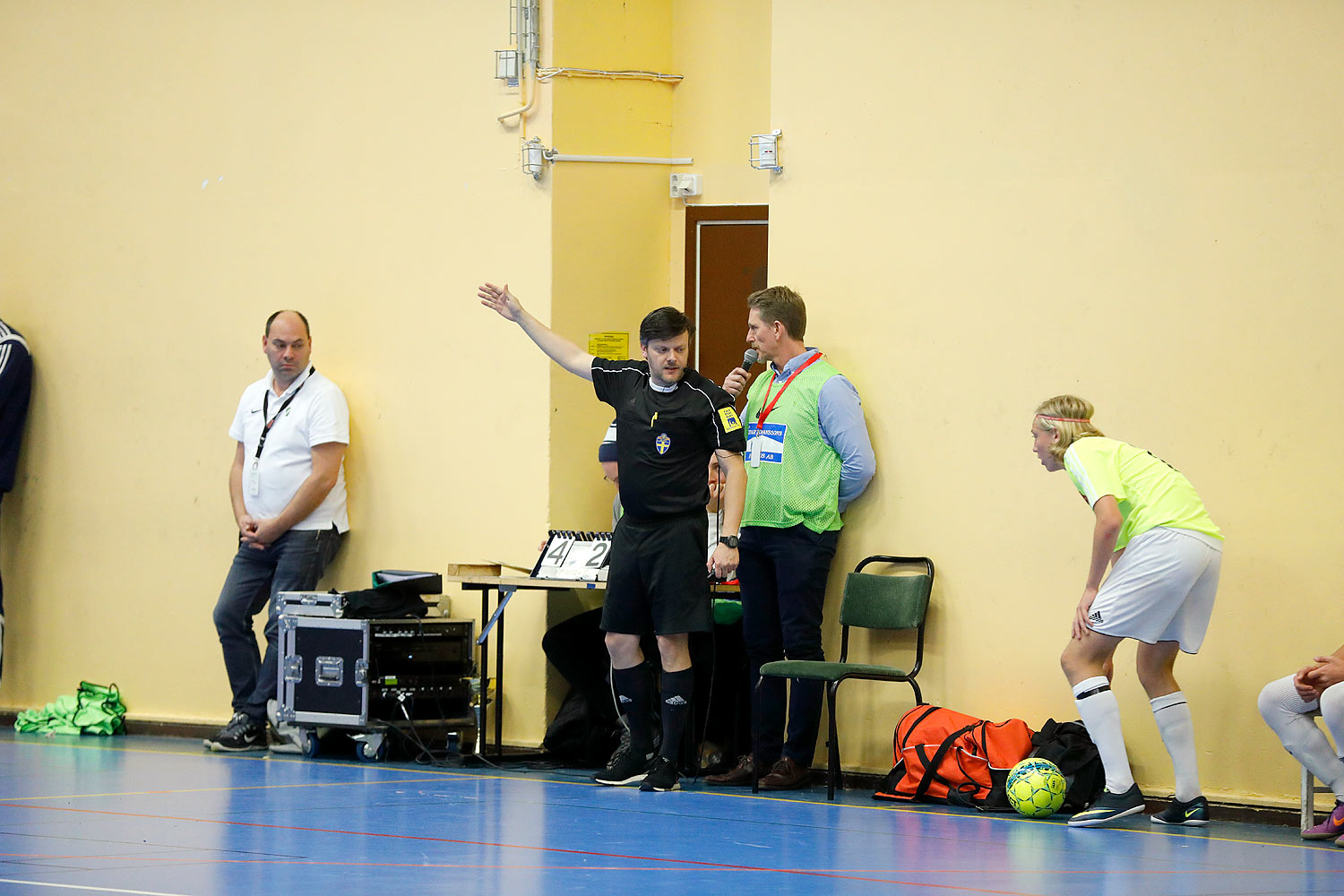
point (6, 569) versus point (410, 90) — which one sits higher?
point (410, 90)

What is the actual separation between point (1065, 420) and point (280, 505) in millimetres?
3694

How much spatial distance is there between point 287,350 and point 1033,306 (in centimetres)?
338

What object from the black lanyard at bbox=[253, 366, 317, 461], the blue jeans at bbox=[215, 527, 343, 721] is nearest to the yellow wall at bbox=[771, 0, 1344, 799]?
the black lanyard at bbox=[253, 366, 317, 461]

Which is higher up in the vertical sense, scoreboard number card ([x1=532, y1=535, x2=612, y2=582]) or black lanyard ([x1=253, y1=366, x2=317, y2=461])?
black lanyard ([x1=253, y1=366, x2=317, y2=461])

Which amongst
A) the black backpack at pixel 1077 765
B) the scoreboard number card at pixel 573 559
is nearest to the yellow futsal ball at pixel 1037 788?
the black backpack at pixel 1077 765

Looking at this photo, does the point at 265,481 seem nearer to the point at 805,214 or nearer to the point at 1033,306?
the point at 805,214

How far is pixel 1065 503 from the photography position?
19.5ft

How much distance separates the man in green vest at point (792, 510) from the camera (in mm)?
6121

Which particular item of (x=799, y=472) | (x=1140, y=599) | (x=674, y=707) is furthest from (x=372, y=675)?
(x=1140, y=599)

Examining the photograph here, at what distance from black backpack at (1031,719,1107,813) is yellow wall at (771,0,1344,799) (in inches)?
9.4

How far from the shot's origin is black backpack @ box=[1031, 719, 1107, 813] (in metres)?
5.51

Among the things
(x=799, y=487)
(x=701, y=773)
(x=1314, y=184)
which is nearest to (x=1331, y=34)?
(x=1314, y=184)

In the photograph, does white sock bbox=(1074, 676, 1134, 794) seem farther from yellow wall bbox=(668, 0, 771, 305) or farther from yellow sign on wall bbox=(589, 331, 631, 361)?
yellow wall bbox=(668, 0, 771, 305)

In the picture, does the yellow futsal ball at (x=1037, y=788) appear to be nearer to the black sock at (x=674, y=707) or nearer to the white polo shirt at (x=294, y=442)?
the black sock at (x=674, y=707)
